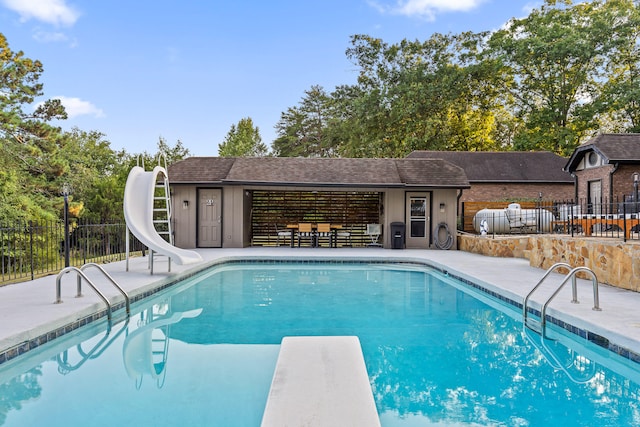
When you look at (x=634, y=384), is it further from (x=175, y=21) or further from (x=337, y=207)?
(x=175, y=21)

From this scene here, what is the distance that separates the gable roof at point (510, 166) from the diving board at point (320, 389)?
21037 mm

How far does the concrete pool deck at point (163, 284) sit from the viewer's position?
4.28 m

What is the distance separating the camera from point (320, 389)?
9.91 feet

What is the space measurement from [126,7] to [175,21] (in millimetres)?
1740

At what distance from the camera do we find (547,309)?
5.28 metres

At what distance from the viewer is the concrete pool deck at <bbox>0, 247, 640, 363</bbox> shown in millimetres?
4277

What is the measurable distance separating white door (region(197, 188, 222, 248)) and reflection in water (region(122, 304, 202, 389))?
761cm

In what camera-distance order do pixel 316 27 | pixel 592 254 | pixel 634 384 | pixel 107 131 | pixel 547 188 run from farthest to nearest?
pixel 107 131
pixel 547 188
pixel 316 27
pixel 592 254
pixel 634 384

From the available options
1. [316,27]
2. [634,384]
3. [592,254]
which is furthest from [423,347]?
[316,27]

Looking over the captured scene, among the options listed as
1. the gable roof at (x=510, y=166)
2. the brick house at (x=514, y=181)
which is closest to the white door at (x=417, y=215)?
the brick house at (x=514, y=181)

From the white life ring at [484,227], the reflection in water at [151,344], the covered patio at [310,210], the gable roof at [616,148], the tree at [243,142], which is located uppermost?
the tree at [243,142]

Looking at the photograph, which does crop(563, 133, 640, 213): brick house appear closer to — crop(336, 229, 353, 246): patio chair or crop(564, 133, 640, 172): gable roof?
crop(564, 133, 640, 172): gable roof

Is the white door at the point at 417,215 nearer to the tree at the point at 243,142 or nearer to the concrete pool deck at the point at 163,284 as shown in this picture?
the concrete pool deck at the point at 163,284

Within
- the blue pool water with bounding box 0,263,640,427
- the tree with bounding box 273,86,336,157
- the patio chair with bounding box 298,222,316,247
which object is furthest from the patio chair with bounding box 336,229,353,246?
the tree with bounding box 273,86,336,157
